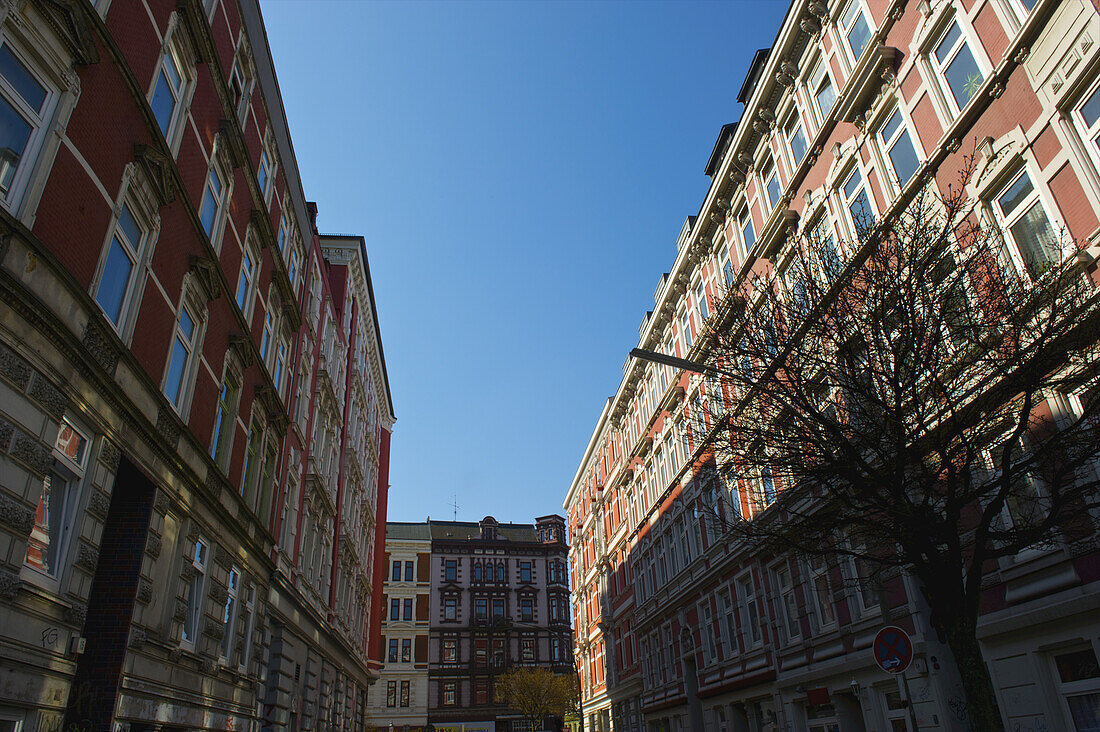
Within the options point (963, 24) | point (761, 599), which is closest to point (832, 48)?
point (963, 24)

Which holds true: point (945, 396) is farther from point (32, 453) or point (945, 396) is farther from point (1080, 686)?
point (32, 453)

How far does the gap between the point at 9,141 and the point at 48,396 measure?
9.28 feet

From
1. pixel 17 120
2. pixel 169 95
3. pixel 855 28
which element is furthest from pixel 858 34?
pixel 17 120

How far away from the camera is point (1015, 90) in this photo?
12.4m

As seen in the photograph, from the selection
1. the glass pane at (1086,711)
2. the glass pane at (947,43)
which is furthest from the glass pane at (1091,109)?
the glass pane at (1086,711)

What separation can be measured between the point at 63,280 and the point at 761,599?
70.2 feet

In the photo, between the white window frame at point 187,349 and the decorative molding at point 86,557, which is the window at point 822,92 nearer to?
the white window frame at point 187,349

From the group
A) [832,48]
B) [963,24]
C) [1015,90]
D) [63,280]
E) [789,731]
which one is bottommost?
[789,731]

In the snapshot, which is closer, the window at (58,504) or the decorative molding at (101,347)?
the window at (58,504)

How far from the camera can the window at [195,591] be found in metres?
12.3

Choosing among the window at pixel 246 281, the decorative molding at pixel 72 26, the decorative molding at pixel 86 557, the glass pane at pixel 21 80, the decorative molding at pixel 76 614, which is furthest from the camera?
the window at pixel 246 281

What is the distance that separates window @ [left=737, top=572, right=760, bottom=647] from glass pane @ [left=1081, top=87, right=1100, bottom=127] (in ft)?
55.6

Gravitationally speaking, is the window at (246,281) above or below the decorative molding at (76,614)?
above

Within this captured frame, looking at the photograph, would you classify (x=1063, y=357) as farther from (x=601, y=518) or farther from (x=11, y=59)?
(x=601, y=518)
